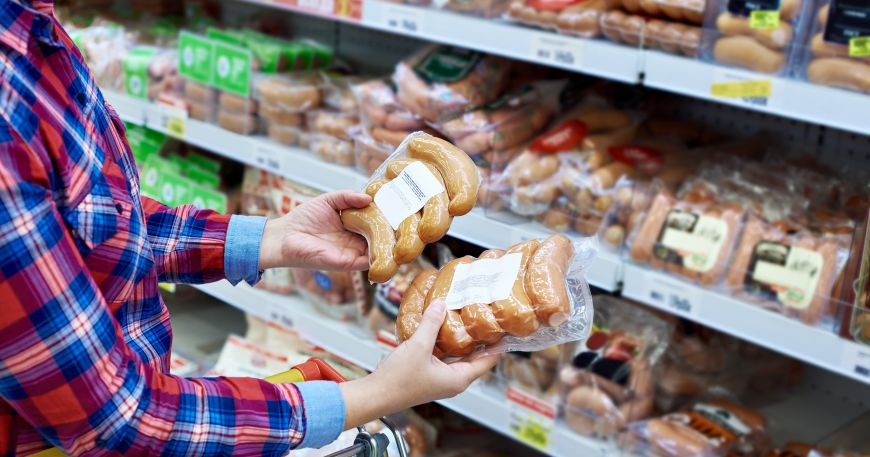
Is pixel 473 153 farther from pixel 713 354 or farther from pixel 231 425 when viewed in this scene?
pixel 231 425

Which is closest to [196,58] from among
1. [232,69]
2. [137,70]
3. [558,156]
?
[232,69]

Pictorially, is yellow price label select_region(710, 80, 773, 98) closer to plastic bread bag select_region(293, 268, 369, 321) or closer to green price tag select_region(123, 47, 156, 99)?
plastic bread bag select_region(293, 268, 369, 321)

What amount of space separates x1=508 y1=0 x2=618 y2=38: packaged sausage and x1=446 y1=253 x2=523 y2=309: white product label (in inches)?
29.4

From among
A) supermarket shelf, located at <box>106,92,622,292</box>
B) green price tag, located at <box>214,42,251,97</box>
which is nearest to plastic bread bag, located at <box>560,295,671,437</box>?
supermarket shelf, located at <box>106,92,622,292</box>

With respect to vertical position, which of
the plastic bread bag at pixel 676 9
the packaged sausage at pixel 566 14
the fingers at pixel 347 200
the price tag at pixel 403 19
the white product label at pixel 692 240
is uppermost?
the plastic bread bag at pixel 676 9

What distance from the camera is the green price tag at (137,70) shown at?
9.21ft

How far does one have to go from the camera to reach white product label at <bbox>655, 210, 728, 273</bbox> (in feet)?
5.98

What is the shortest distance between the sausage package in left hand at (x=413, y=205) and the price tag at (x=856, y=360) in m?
0.72

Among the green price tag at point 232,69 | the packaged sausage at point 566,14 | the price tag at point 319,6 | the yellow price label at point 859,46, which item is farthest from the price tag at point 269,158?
the yellow price label at point 859,46

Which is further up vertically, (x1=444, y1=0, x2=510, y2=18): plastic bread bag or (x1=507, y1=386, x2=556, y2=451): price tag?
(x1=444, y1=0, x2=510, y2=18): plastic bread bag

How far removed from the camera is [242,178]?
3012 mm

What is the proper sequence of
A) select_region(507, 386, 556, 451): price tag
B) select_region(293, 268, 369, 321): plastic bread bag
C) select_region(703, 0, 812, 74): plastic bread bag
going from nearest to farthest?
select_region(703, 0, 812, 74): plastic bread bag
select_region(507, 386, 556, 451): price tag
select_region(293, 268, 369, 321): plastic bread bag

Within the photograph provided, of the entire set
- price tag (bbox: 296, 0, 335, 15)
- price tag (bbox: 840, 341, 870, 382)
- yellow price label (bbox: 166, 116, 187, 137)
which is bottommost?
yellow price label (bbox: 166, 116, 187, 137)

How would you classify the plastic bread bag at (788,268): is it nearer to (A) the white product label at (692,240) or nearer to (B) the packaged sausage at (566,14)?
(A) the white product label at (692,240)
